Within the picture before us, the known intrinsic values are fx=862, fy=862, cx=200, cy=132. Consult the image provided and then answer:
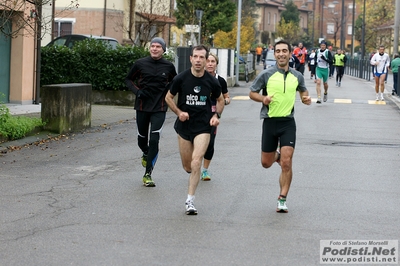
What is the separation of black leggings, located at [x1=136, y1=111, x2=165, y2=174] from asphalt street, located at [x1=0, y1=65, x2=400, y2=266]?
376 millimetres

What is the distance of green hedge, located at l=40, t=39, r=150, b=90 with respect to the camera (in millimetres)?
24094

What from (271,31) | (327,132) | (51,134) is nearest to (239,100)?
(327,132)

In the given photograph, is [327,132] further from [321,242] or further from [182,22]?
[182,22]

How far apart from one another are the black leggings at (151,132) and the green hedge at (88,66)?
506 inches

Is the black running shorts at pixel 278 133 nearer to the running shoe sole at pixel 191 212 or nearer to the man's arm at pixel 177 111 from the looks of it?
the man's arm at pixel 177 111

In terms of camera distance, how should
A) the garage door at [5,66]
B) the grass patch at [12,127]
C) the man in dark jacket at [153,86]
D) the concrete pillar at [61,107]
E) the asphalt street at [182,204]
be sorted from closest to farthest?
the asphalt street at [182,204] → the man in dark jacket at [153,86] → the grass patch at [12,127] → the concrete pillar at [61,107] → the garage door at [5,66]

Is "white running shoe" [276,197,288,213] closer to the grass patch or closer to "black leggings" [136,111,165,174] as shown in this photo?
"black leggings" [136,111,165,174]

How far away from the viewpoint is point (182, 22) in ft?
170

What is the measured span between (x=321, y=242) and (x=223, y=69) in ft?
93.6

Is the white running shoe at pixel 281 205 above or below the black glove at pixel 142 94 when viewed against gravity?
below

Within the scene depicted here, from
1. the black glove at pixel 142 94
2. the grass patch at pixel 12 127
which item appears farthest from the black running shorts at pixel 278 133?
the grass patch at pixel 12 127

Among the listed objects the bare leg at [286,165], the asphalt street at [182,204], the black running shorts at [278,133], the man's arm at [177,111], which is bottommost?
the asphalt street at [182,204]

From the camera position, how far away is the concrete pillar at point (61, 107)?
54.4 ft

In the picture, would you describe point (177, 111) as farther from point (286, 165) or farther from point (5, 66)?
point (5, 66)
